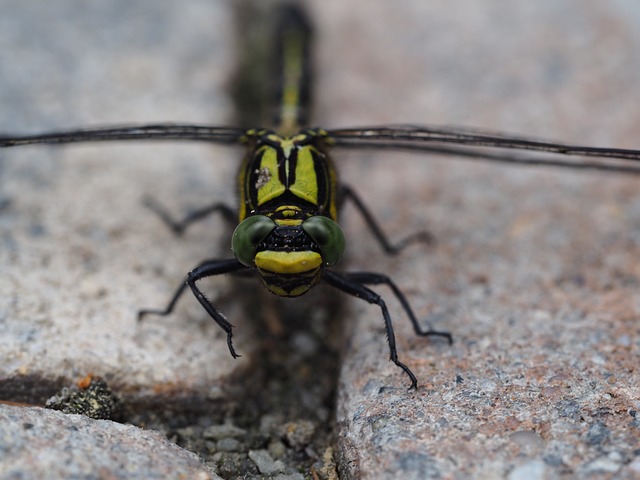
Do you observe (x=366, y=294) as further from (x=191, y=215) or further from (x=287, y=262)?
(x=191, y=215)

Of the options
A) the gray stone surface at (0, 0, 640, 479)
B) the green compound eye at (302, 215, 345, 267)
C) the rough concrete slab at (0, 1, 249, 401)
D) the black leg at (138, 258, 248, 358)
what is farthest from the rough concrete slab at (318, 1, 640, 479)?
the rough concrete slab at (0, 1, 249, 401)

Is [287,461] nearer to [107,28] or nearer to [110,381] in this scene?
[110,381]

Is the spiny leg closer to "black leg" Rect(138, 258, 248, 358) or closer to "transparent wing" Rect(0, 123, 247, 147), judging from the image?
"black leg" Rect(138, 258, 248, 358)

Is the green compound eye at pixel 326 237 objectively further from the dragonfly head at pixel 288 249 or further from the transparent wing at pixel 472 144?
the transparent wing at pixel 472 144

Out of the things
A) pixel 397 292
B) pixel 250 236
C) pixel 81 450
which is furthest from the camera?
pixel 397 292

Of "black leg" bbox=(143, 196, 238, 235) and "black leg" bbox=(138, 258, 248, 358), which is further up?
"black leg" bbox=(143, 196, 238, 235)

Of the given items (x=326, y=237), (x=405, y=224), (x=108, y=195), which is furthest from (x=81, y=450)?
(x=405, y=224)

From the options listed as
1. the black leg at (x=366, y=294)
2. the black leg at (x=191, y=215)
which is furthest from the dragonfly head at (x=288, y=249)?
the black leg at (x=191, y=215)
